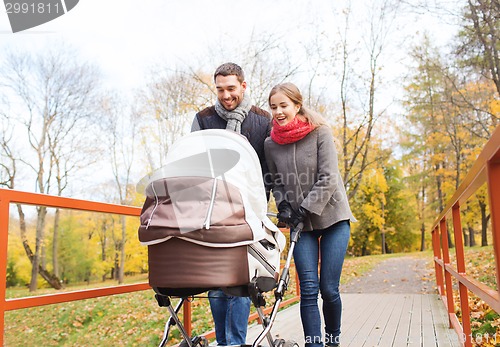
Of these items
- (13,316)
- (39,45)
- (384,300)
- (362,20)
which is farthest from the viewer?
(39,45)

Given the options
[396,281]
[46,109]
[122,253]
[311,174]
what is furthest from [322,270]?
[122,253]

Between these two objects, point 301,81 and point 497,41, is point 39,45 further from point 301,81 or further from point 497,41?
point 497,41

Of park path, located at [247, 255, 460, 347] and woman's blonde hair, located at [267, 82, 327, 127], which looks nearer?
woman's blonde hair, located at [267, 82, 327, 127]

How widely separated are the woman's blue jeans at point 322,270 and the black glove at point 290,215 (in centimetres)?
17

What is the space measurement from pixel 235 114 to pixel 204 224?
120cm

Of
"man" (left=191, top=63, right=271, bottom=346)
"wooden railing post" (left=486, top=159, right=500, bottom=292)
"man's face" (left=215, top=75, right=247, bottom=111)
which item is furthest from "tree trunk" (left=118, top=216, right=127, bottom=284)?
"wooden railing post" (left=486, top=159, right=500, bottom=292)

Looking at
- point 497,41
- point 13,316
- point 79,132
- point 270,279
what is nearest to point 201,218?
point 270,279

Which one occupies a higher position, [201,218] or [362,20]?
[362,20]

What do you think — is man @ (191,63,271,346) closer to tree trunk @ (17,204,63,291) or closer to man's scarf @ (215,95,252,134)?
man's scarf @ (215,95,252,134)

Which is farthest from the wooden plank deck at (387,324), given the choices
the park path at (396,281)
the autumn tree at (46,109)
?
the autumn tree at (46,109)

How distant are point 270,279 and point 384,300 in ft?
15.9

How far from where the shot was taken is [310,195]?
275 centimetres

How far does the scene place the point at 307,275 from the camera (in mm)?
2793

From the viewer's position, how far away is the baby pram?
1.90m
